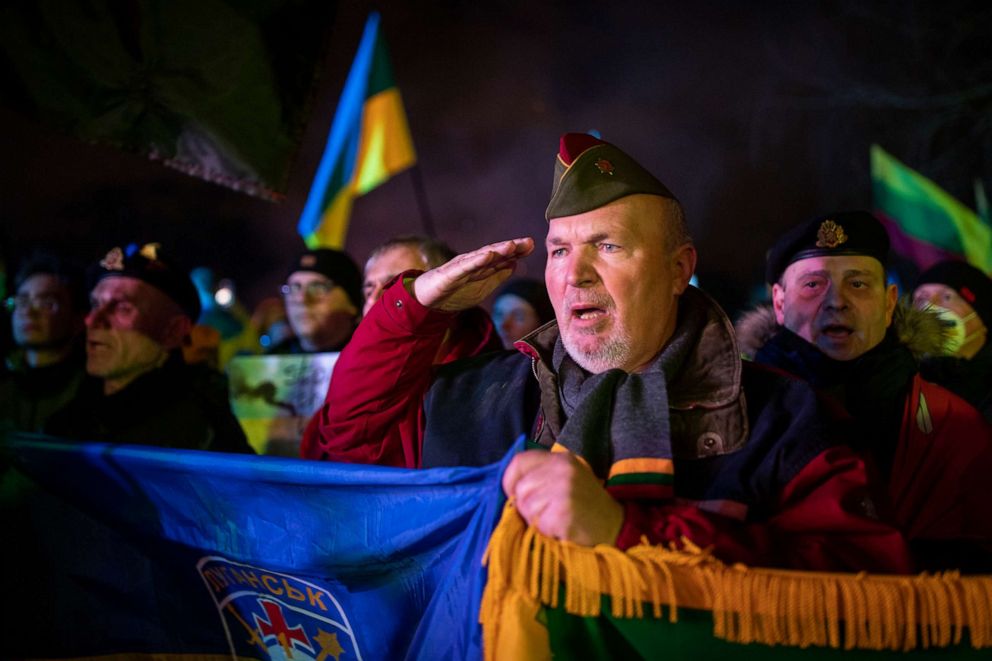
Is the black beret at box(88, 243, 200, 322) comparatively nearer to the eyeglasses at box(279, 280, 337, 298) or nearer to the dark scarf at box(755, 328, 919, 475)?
the eyeglasses at box(279, 280, 337, 298)

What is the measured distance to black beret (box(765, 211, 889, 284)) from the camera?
3285 mm

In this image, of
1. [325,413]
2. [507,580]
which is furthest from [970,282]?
[507,580]

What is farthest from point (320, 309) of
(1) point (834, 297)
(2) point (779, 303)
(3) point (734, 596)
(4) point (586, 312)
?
(3) point (734, 596)

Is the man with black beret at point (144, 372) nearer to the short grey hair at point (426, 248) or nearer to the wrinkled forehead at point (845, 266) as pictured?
the short grey hair at point (426, 248)

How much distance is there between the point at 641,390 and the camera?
2.19 m

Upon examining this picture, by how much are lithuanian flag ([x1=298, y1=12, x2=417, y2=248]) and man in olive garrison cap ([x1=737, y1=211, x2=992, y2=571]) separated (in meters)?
4.07

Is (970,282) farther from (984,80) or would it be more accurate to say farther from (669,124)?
(984,80)

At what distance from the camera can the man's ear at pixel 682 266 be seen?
254 centimetres

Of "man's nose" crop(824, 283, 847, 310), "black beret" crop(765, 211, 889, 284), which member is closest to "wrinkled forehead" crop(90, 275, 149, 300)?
"black beret" crop(765, 211, 889, 284)

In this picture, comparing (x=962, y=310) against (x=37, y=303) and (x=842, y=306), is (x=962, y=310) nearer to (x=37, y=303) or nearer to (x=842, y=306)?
(x=842, y=306)

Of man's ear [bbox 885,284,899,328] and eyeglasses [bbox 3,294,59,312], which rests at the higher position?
eyeglasses [bbox 3,294,59,312]

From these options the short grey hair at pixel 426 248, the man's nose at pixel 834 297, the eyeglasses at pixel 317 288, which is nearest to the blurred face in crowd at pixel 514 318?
the eyeglasses at pixel 317 288

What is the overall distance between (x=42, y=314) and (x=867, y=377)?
479 cm

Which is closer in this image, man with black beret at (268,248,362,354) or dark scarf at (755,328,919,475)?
dark scarf at (755,328,919,475)
